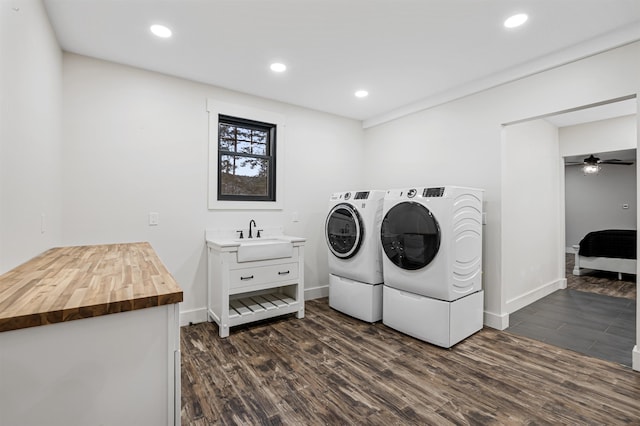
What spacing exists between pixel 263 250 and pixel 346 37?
78.8 inches

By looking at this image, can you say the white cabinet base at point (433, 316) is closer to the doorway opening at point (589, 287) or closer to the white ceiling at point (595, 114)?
the doorway opening at point (589, 287)

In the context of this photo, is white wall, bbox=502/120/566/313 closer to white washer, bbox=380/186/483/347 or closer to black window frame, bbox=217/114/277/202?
white washer, bbox=380/186/483/347

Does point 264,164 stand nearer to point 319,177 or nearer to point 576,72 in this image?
point 319,177

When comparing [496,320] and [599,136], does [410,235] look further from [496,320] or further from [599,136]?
[599,136]

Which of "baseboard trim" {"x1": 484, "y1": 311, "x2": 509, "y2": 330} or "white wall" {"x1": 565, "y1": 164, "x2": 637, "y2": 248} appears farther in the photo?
"white wall" {"x1": 565, "y1": 164, "x2": 637, "y2": 248}

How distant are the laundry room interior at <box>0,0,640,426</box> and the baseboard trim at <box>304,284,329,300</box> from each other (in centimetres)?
2

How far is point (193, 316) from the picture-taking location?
314cm

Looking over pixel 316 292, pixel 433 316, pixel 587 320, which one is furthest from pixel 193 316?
pixel 587 320

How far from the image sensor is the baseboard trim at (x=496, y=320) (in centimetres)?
301

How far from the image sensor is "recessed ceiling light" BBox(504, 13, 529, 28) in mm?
2082

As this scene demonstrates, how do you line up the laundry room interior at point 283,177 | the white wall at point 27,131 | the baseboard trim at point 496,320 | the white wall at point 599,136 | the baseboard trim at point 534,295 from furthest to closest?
the white wall at point 599,136 → the baseboard trim at point 534,295 → the baseboard trim at point 496,320 → the laundry room interior at point 283,177 → the white wall at point 27,131

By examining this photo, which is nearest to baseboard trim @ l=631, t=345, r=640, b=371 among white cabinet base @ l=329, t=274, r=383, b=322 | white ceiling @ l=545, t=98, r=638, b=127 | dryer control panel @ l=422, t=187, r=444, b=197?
Result: dryer control panel @ l=422, t=187, r=444, b=197

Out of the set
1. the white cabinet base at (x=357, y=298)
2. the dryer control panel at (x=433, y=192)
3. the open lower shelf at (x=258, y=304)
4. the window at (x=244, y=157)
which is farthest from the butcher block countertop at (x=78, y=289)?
the dryer control panel at (x=433, y=192)

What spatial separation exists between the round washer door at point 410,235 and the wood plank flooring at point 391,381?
2.45ft
